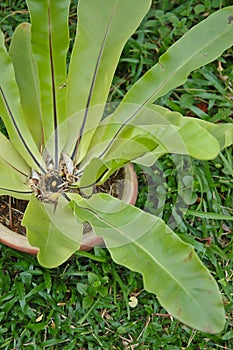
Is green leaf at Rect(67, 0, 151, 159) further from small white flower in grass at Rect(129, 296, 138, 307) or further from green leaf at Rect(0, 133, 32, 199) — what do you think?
small white flower in grass at Rect(129, 296, 138, 307)

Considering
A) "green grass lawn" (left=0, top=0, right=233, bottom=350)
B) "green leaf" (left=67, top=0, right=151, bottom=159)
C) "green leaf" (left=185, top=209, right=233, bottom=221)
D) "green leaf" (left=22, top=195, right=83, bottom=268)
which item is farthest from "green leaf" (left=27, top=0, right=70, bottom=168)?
"green leaf" (left=185, top=209, right=233, bottom=221)

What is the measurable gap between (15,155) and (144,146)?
0.39m

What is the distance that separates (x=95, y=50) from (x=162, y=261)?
516 millimetres

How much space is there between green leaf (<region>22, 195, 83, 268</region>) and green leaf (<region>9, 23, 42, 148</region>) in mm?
227

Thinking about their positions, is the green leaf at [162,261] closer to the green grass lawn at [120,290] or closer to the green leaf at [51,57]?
the green leaf at [51,57]

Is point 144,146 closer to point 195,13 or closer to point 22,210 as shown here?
point 22,210

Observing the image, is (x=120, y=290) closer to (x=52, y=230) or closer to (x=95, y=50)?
(x=52, y=230)

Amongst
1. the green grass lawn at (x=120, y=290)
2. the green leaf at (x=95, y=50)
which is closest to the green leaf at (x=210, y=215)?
the green grass lawn at (x=120, y=290)

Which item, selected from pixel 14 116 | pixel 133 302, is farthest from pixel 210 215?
pixel 14 116

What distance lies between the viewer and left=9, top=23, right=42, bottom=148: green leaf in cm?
142

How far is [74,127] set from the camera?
1424mm

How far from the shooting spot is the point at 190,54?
1330 millimetres

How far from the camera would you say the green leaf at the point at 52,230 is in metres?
1.18

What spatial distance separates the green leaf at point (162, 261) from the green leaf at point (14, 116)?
0.67 feet
